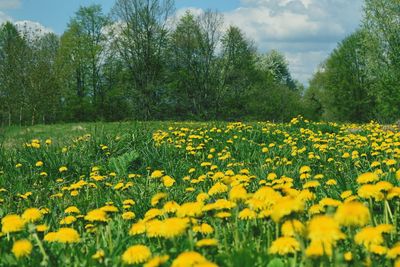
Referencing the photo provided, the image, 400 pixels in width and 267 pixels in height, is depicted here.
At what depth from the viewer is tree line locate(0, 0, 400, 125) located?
106ft

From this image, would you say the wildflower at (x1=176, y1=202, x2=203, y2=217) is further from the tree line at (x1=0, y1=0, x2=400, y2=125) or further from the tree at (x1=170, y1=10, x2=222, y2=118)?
the tree at (x1=170, y1=10, x2=222, y2=118)

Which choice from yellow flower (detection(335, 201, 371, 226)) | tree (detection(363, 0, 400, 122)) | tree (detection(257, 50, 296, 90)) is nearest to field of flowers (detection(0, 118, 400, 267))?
yellow flower (detection(335, 201, 371, 226))

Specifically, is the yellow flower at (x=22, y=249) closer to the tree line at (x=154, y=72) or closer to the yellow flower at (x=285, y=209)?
the yellow flower at (x=285, y=209)

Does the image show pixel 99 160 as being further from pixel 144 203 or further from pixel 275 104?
pixel 275 104

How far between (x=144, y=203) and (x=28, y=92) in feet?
83.0

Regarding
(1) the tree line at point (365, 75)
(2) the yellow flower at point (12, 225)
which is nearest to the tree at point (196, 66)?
(1) the tree line at point (365, 75)

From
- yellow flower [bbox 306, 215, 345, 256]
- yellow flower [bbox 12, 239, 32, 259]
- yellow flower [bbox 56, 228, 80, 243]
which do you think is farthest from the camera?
yellow flower [bbox 56, 228, 80, 243]

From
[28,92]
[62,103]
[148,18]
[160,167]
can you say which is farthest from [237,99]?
[160,167]

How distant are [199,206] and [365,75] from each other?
142 ft

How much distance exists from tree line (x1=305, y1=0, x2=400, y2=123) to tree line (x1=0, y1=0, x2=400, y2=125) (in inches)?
3.1

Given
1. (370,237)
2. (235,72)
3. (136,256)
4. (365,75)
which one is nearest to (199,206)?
(136,256)

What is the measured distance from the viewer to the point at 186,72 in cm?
4069

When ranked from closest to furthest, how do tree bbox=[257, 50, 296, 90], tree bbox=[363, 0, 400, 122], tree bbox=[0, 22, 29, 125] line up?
tree bbox=[0, 22, 29, 125] → tree bbox=[363, 0, 400, 122] → tree bbox=[257, 50, 296, 90]

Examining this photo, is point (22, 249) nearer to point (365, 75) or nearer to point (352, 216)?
point (352, 216)
